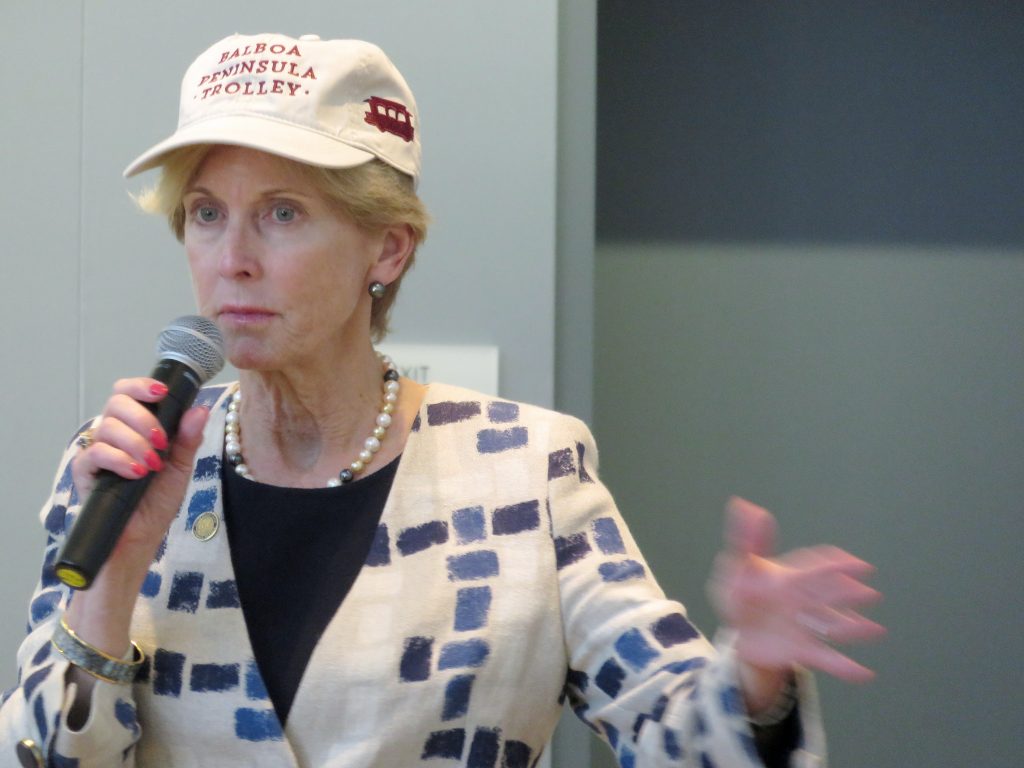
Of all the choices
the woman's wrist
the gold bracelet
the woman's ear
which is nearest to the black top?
the gold bracelet

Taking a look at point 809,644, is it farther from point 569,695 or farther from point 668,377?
point 668,377

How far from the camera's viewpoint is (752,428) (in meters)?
3.05

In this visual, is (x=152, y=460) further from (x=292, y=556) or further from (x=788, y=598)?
(x=788, y=598)

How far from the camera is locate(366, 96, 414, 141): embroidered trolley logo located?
1.58 m

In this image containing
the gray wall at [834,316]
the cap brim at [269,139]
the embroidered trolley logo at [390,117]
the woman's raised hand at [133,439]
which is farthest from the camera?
the gray wall at [834,316]

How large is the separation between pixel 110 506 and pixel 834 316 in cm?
230

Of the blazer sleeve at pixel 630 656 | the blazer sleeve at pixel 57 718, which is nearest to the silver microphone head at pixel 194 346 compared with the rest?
the blazer sleeve at pixel 57 718

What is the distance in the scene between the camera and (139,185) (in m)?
2.47

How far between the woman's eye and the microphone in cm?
20

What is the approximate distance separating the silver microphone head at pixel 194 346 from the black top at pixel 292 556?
295 millimetres

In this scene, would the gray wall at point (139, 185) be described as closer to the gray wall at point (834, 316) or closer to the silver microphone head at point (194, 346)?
the gray wall at point (834, 316)

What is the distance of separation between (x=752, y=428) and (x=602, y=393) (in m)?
0.40

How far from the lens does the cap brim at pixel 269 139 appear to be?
4.73 ft

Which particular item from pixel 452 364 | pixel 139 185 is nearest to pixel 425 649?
pixel 452 364
